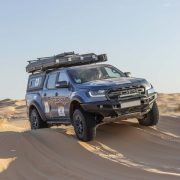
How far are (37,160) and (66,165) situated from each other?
707 mm

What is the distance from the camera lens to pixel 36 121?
16.5 meters

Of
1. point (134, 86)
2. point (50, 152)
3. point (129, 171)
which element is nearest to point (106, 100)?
point (134, 86)

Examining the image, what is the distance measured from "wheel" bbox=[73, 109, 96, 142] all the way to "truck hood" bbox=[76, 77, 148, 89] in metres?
0.63

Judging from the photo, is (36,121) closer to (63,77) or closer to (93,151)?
(63,77)

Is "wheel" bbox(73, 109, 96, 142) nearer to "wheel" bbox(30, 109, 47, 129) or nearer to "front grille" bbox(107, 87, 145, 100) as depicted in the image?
"front grille" bbox(107, 87, 145, 100)

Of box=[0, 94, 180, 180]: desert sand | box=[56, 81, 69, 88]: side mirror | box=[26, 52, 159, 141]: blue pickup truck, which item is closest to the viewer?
box=[0, 94, 180, 180]: desert sand

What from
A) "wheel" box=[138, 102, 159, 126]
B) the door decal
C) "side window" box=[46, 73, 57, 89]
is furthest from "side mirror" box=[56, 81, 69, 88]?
"wheel" box=[138, 102, 159, 126]

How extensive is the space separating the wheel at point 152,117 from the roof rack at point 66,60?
7.58 ft

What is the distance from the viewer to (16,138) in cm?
1313

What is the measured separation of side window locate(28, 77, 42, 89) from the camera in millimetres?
16216

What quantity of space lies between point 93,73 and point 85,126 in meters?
1.97

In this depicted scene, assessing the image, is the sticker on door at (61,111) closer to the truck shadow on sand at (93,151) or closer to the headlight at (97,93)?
the truck shadow on sand at (93,151)

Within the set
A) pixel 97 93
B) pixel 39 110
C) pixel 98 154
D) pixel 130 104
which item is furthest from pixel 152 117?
pixel 39 110

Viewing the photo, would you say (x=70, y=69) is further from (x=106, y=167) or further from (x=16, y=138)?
(x=106, y=167)
